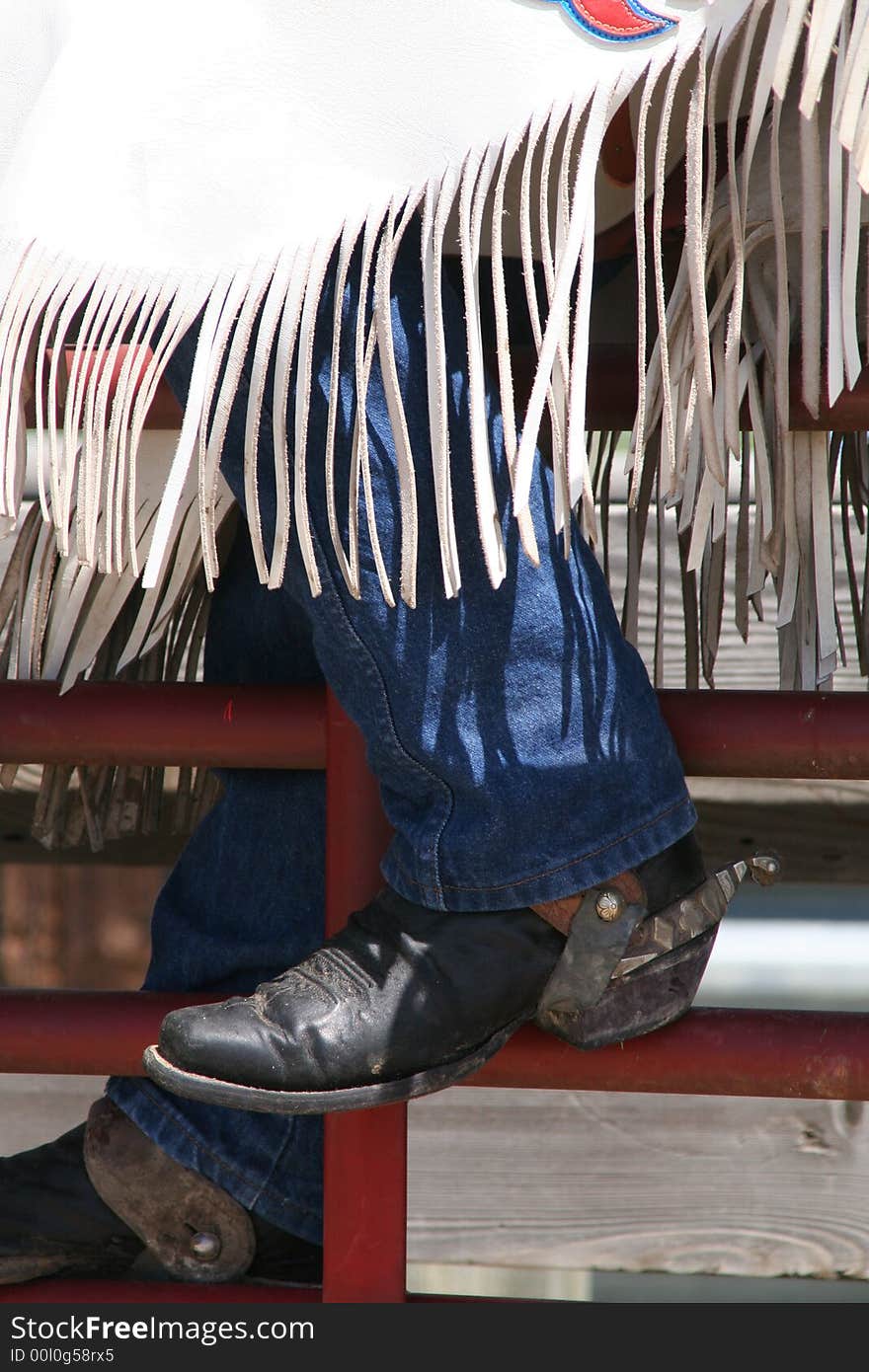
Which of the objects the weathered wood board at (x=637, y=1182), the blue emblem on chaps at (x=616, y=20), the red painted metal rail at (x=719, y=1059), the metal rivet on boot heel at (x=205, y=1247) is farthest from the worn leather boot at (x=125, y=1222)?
the blue emblem on chaps at (x=616, y=20)

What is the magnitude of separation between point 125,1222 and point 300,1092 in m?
0.29

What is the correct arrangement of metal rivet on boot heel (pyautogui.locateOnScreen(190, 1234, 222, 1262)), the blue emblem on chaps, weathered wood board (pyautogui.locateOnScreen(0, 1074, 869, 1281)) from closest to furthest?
the blue emblem on chaps
metal rivet on boot heel (pyautogui.locateOnScreen(190, 1234, 222, 1262))
weathered wood board (pyautogui.locateOnScreen(0, 1074, 869, 1281))

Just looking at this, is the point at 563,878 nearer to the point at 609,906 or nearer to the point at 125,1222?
the point at 609,906

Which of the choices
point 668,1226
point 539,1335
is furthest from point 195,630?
point 668,1226

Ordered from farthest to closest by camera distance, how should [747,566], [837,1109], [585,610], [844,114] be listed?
[837,1109] → [747,566] → [585,610] → [844,114]

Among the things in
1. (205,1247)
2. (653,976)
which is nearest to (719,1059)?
(653,976)

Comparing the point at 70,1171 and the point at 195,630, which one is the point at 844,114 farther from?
the point at 70,1171

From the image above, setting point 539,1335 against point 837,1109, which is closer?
point 539,1335

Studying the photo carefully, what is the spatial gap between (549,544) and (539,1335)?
39 cm

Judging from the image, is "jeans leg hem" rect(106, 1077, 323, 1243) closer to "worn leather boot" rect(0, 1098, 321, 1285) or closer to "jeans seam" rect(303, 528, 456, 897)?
"worn leather boot" rect(0, 1098, 321, 1285)

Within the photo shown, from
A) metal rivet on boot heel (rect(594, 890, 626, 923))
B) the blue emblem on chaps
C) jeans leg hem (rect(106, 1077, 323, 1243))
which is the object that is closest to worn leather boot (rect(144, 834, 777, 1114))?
metal rivet on boot heel (rect(594, 890, 626, 923))

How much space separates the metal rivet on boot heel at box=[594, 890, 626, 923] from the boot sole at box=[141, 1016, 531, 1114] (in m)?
0.08

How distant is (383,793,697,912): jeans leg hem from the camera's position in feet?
1.97

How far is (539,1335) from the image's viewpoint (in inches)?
26.7
